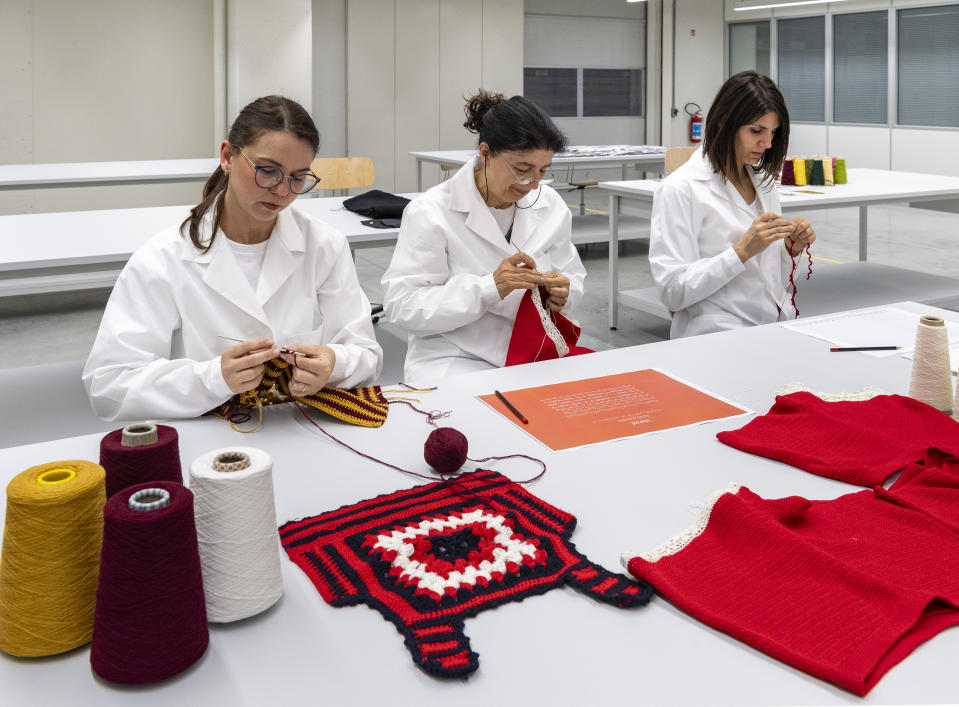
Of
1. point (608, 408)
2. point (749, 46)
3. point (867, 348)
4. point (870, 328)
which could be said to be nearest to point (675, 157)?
point (870, 328)

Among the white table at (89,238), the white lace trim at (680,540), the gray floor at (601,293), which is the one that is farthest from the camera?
the gray floor at (601,293)

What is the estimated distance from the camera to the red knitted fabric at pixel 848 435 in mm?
1407

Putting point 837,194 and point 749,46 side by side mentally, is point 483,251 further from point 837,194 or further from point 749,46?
point 749,46

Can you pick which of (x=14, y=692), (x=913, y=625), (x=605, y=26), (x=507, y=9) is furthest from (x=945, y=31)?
(x=14, y=692)

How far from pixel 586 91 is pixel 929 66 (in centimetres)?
391

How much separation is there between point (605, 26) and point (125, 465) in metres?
11.0

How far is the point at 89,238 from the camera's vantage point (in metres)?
3.25

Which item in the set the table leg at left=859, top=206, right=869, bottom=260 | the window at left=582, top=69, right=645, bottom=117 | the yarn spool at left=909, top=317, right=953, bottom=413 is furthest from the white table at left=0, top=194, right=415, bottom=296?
the window at left=582, top=69, right=645, bottom=117

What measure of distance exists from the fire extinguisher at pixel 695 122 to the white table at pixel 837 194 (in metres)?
6.53

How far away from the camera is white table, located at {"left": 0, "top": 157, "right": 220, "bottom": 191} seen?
4.84 m

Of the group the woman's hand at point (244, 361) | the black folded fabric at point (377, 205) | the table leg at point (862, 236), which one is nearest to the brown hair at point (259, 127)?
the woman's hand at point (244, 361)

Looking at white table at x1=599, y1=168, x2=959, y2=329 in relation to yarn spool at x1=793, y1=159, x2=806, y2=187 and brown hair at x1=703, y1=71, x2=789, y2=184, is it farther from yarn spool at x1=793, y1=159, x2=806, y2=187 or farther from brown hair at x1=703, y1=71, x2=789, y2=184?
brown hair at x1=703, y1=71, x2=789, y2=184

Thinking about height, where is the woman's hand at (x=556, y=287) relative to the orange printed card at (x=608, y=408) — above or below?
above

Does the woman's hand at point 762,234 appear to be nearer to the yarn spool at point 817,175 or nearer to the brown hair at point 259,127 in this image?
the brown hair at point 259,127
